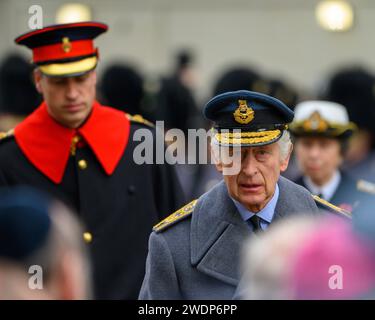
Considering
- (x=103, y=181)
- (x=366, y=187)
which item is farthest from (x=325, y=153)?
(x=103, y=181)

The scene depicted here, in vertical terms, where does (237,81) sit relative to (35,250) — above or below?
below

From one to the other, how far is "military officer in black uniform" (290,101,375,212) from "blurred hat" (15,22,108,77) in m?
1.37

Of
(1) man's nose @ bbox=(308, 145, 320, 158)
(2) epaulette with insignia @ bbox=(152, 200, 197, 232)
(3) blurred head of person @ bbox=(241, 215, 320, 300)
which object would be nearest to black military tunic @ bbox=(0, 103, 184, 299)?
→ (1) man's nose @ bbox=(308, 145, 320, 158)

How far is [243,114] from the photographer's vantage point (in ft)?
16.3

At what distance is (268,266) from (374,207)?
1.08 feet

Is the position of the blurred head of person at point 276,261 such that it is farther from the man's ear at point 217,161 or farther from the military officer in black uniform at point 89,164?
the military officer in black uniform at point 89,164

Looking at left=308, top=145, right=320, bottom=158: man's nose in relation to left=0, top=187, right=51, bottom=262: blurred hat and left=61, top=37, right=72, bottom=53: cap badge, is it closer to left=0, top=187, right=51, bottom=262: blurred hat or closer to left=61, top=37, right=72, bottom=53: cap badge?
left=61, top=37, right=72, bottom=53: cap badge

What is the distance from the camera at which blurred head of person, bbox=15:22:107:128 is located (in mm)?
6312

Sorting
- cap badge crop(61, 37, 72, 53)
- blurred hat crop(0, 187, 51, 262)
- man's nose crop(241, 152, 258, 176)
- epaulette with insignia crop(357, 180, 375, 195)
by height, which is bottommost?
epaulette with insignia crop(357, 180, 375, 195)

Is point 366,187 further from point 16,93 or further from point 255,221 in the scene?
point 16,93

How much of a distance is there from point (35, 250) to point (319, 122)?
4587 mm

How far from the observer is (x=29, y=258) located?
3.03 meters
